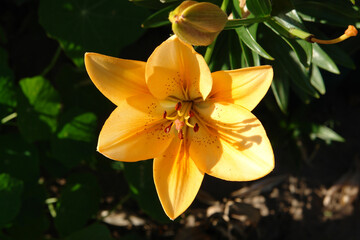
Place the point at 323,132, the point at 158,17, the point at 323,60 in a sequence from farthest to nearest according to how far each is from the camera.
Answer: the point at 323,132 < the point at 323,60 < the point at 158,17

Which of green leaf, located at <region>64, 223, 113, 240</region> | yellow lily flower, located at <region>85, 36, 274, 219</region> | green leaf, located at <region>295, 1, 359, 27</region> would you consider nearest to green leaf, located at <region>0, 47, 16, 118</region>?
green leaf, located at <region>64, 223, 113, 240</region>

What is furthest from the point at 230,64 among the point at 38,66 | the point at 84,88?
the point at 38,66

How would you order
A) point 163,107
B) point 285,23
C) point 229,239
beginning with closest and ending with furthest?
point 163,107, point 285,23, point 229,239

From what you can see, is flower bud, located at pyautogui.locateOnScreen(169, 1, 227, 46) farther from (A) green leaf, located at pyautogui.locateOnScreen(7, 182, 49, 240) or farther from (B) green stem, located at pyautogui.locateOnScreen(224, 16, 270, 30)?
(A) green leaf, located at pyautogui.locateOnScreen(7, 182, 49, 240)

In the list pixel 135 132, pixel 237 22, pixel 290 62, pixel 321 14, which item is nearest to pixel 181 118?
pixel 135 132

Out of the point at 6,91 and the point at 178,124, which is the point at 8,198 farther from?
the point at 178,124

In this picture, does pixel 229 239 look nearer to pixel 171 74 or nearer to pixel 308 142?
pixel 308 142
